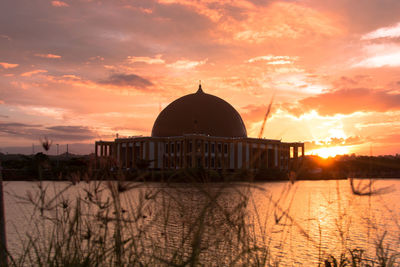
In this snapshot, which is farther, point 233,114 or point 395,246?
point 233,114

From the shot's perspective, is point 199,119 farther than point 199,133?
Yes

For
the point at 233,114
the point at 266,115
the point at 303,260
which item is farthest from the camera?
the point at 233,114

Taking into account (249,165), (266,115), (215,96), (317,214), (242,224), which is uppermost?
(215,96)

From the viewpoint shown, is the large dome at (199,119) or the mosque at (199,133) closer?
the mosque at (199,133)

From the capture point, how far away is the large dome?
64750 mm

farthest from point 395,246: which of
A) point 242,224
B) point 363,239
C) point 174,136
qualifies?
point 174,136

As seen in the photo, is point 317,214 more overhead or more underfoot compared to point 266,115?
more underfoot

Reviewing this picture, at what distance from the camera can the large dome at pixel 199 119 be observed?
6475 cm

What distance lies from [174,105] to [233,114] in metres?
10.2

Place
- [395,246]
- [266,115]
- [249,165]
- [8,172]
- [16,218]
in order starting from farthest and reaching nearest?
[8,172] < [16,218] < [395,246] < [249,165] < [266,115]

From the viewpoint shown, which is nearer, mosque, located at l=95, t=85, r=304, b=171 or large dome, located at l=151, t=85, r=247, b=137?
mosque, located at l=95, t=85, r=304, b=171

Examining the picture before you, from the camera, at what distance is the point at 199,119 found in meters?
65.3

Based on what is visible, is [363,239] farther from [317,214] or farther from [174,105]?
[174,105]

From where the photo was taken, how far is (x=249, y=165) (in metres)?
3.69
